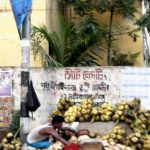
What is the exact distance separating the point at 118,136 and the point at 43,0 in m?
5.42

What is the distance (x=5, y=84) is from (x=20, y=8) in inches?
101

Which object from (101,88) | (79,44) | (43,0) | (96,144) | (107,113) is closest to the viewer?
(96,144)

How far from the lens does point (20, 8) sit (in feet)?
30.9

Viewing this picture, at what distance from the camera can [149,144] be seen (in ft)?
30.7

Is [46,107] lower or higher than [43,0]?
lower

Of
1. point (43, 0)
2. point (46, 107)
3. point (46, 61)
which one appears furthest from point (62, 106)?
point (43, 0)

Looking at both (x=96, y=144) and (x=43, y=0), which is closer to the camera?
(x=96, y=144)

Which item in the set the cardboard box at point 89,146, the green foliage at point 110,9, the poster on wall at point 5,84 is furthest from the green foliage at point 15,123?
the green foliage at point 110,9

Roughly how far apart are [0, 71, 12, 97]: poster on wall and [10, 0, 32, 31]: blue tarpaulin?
2.21 m

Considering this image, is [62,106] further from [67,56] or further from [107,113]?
[67,56]

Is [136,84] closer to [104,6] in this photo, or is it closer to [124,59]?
[124,59]

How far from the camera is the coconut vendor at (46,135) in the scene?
8.52 m

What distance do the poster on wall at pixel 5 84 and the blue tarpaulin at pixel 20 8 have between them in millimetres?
2209

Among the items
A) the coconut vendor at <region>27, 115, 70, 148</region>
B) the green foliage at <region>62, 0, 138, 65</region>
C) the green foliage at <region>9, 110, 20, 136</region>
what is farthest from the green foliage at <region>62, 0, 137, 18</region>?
the coconut vendor at <region>27, 115, 70, 148</region>
